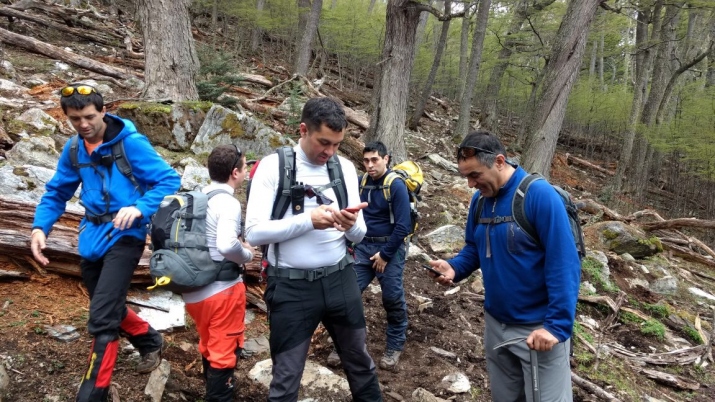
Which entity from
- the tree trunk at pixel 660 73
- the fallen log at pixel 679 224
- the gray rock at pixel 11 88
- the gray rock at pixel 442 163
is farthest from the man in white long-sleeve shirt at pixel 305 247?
the tree trunk at pixel 660 73

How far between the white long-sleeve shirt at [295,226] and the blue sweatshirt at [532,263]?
2.86 ft

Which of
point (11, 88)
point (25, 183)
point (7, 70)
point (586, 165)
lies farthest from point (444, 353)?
point (586, 165)

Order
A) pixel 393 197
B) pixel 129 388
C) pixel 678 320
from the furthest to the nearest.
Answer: pixel 678 320 < pixel 393 197 < pixel 129 388

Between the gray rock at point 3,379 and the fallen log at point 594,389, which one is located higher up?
the gray rock at point 3,379

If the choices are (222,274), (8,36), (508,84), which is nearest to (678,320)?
(222,274)

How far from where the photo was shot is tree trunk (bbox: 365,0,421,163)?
27.2 feet

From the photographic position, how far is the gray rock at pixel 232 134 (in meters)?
7.58

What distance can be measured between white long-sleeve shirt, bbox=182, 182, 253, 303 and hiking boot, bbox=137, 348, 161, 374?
32.7 inches

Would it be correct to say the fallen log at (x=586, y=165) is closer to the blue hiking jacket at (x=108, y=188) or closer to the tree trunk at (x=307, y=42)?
the tree trunk at (x=307, y=42)

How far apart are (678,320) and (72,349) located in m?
8.66

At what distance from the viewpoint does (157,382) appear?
295cm

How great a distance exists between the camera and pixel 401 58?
Answer: 338 inches

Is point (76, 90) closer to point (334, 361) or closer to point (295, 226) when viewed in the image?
point (295, 226)

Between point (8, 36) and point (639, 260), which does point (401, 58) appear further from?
point (8, 36)
